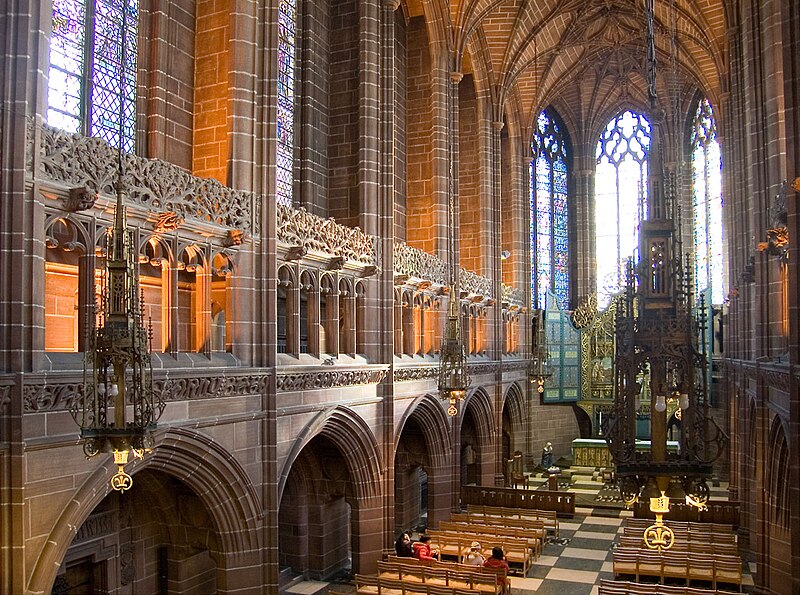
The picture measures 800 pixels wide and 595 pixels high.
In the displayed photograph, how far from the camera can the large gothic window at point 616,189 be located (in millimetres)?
37656

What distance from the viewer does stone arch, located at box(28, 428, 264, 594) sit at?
10039 millimetres

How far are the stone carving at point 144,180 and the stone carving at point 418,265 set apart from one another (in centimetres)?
633

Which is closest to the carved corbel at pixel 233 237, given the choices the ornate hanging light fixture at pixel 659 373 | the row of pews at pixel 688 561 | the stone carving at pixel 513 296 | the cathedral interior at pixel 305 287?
the cathedral interior at pixel 305 287

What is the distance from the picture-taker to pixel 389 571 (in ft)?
49.8

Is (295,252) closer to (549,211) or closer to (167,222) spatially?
(167,222)

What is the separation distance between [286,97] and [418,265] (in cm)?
583

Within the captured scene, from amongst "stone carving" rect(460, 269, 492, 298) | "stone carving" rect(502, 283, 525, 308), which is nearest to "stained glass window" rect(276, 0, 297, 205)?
"stone carving" rect(460, 269, 492, 298)

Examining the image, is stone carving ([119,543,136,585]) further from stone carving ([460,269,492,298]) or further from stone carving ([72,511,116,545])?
stone carving ([460,269,492,298])

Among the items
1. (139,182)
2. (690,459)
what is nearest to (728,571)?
(690,459)

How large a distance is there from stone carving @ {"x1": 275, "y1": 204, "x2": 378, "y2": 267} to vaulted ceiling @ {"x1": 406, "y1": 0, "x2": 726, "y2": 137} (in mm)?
9108

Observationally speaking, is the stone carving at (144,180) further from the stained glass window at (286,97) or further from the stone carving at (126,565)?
the stone carving at (126,565)

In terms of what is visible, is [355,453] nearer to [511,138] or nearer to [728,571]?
[728,571]

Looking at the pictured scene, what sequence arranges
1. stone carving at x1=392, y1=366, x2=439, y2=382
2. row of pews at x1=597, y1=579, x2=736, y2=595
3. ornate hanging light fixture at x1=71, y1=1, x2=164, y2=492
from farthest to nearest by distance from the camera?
stone carving at x1=392, y1=366, x2=439, y2=382 → row of pews at x1=597, y1=579, x2=736, y2=595 → ornate hanging light fixture at x1=71, y1=1, x2=164, y2=492

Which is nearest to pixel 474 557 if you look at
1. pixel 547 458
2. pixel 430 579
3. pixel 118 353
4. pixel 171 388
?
pixel 430 579
